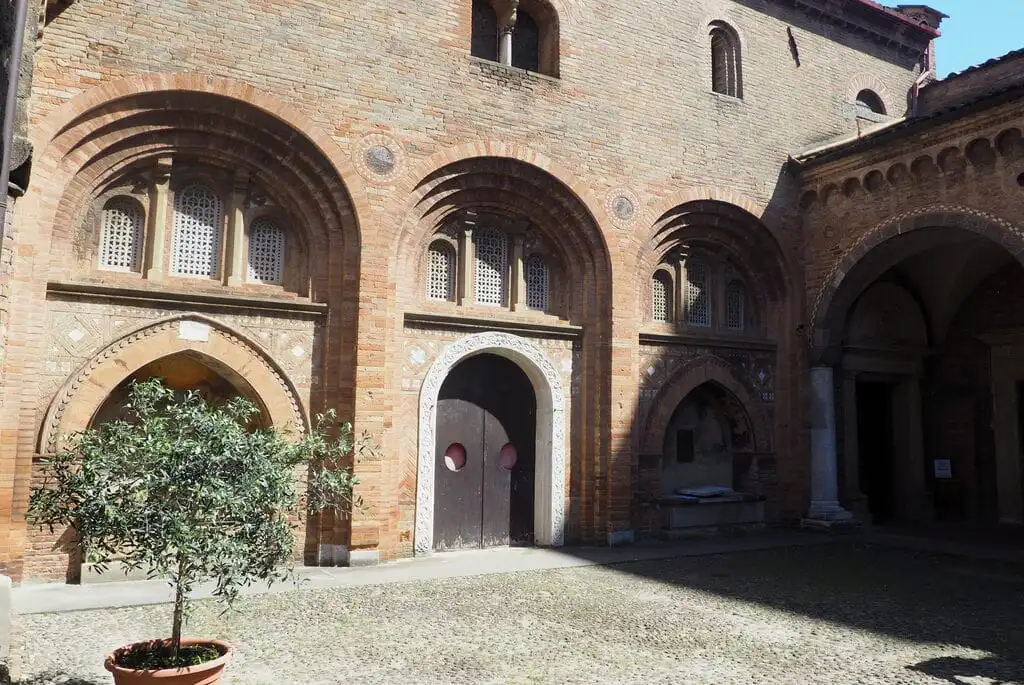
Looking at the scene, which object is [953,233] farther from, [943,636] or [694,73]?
[943,636]

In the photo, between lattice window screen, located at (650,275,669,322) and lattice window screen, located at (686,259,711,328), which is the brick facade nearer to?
lattice window screen, located at (686,259,711,328)

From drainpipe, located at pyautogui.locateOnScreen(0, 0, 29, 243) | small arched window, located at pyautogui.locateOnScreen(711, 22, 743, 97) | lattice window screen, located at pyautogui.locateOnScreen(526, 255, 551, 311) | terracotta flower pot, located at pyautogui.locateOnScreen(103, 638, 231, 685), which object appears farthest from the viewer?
small arched window, located at pyautogui.locateOnScreen(711, 22, 743, 97)

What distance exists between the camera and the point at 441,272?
1049 centimetres

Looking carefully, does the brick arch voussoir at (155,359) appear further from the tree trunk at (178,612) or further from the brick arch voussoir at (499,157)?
the tree trunk at (178,612)

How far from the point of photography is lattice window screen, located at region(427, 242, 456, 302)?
1038cm

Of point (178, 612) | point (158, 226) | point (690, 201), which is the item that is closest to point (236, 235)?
point (158, 226)

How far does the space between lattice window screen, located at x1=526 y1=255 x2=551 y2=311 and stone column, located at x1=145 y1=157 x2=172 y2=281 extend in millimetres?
4682

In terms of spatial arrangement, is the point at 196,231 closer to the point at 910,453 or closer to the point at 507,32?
the point at 507,32

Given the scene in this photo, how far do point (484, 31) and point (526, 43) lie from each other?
67 cm

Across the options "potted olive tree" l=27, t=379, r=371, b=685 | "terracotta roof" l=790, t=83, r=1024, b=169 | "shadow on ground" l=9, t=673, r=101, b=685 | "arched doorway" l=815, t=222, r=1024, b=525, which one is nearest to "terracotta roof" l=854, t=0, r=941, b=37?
"terracotta roof" l=790, t=83, r=1024, b=169

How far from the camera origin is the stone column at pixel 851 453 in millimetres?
13039

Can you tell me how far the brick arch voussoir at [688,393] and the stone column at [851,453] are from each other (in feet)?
5.64

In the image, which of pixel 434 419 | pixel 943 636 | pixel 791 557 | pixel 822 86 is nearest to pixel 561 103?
pixel 434 419

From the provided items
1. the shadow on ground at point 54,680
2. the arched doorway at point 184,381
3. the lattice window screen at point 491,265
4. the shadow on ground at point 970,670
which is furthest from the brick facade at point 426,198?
the shadow on ground at point 970,670
